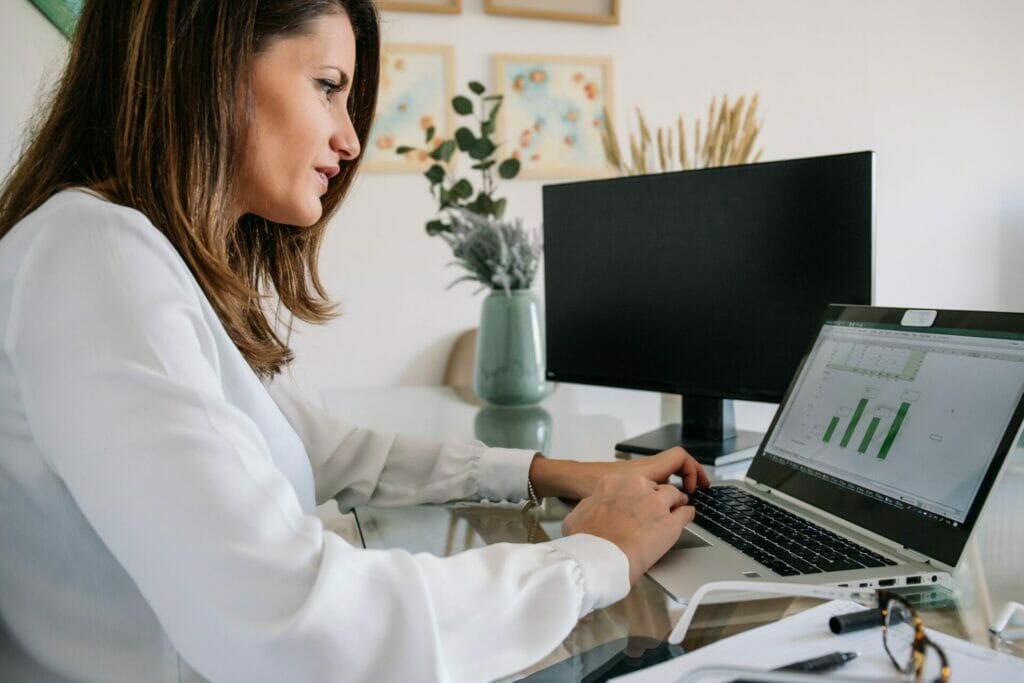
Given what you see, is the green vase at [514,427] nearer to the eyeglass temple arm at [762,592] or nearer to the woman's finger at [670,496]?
the woman's finger at [670,496]

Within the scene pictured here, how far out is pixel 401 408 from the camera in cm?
186

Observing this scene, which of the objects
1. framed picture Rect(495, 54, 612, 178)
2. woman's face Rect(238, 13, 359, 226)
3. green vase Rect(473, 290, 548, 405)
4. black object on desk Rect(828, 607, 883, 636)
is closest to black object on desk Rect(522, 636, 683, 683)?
black object on desk Rect(828, 607, 883, 636)

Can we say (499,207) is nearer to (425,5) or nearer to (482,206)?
(482,206)

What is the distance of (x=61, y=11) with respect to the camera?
4.23 ft

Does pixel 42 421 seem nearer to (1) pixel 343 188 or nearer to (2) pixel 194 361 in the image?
(2) pixel 194 361

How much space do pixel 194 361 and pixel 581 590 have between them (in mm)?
346

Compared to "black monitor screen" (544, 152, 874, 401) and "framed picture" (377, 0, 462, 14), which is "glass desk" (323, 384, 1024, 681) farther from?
"framed picture" (377, 0, 462, 14)

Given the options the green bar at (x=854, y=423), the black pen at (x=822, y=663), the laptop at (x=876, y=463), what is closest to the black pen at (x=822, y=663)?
the black pen at (x=822, y=663)

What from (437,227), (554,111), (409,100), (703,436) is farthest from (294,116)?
(554,111)

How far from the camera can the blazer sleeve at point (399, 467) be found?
1108 mm

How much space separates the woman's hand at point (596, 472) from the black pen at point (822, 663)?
0.45m

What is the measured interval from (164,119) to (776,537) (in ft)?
2.26

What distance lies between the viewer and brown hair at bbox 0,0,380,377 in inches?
28.9

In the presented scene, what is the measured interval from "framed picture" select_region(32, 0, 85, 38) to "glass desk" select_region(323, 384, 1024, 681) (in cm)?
83
